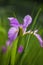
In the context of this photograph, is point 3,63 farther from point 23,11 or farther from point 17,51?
point 23,11

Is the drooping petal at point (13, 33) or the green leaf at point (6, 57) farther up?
the drooping petal at point (13, 33)

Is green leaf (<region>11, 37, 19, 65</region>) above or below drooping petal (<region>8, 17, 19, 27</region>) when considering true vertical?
below

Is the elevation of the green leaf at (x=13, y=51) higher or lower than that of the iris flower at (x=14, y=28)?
lower

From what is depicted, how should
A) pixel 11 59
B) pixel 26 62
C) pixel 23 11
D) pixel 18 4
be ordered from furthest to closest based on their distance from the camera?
1. pixel 18 4
2. pixel 23 11
3. pixel 26 62
4. pixel 11 59

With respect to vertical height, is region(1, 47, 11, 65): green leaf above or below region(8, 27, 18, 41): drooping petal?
below

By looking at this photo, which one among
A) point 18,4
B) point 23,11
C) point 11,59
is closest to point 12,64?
point 11,59

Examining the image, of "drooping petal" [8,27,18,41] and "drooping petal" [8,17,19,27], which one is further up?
"drooping petal" [8,17,19,27]

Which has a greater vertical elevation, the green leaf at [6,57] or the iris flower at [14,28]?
the iris flower at [14,28]

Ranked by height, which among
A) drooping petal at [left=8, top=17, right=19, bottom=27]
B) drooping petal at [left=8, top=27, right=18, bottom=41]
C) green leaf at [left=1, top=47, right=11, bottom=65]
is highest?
drooping petal at [left=8, top=17, right=19, bottom=27]

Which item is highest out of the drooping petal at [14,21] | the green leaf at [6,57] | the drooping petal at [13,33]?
the drooping petal at [14,21]

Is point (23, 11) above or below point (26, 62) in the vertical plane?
above

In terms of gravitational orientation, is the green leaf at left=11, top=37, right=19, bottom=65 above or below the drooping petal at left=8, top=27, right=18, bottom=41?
below
